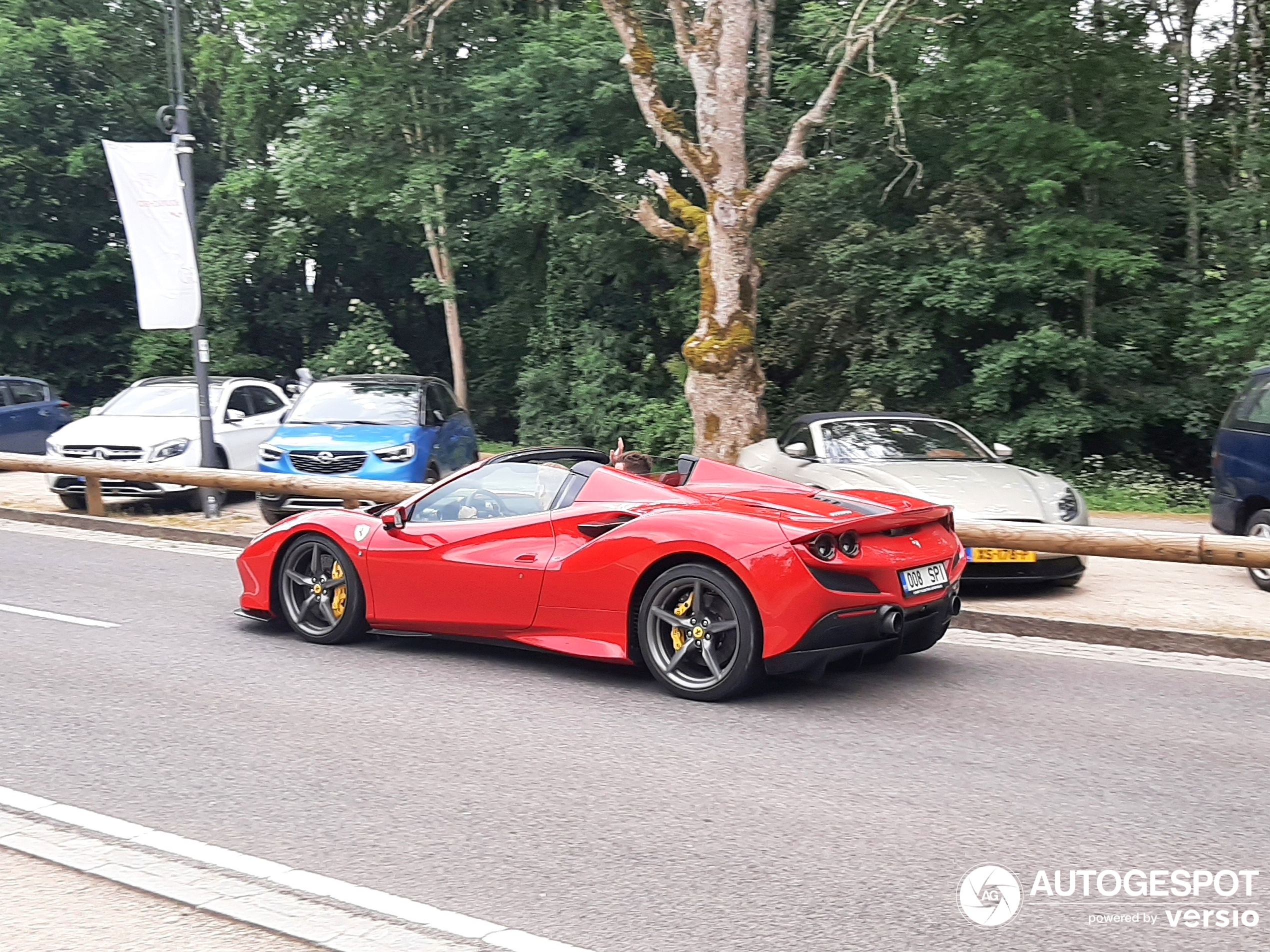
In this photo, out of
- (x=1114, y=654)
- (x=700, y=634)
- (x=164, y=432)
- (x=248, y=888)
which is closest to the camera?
(x=248, y=888)

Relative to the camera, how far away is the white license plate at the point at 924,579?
6.69 metres

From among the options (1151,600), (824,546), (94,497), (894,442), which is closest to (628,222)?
(94,497)

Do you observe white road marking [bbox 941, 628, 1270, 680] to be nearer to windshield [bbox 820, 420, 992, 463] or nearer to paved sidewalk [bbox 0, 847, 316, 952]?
windshield [bbox 820, 420, 992, 463]

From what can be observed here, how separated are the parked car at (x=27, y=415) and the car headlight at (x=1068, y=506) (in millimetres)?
17907

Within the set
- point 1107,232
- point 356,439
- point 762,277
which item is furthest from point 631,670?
point 762,277

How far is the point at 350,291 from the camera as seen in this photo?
35.3 meters

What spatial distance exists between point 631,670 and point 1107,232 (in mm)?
15436

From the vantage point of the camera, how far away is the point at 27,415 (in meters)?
22.4

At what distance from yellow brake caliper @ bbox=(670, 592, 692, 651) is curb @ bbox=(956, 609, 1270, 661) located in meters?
2.85

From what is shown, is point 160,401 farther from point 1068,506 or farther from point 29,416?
point 1068,506

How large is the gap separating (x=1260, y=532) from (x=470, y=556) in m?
6.45

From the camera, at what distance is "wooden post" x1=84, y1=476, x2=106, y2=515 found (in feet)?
50.5

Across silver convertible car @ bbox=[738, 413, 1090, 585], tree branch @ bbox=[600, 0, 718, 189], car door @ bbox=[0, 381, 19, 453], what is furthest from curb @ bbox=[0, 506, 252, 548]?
tree branch @ bbox=[600, 0, 718, 189]

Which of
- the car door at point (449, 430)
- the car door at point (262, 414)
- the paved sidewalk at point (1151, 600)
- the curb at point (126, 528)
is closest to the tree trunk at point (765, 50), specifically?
the car door at point (449, 430)
